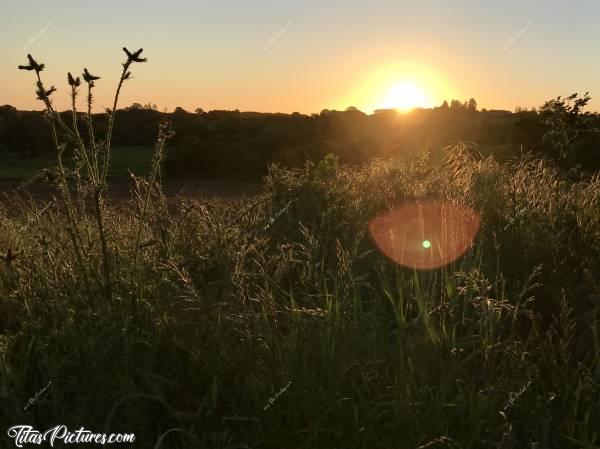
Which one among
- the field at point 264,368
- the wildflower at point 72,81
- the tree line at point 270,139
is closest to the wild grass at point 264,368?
the field at point 264,368

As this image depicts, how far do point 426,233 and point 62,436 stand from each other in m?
3.75

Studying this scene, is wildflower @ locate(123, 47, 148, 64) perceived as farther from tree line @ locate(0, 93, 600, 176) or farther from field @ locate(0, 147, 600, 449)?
tree line @ locate(0, 93, 600, 176)

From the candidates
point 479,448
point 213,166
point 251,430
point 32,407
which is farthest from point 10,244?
point 213,166

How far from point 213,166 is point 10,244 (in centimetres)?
1839

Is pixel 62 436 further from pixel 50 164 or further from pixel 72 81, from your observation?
pixel 50 164

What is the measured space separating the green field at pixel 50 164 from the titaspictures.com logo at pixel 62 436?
18.3 m

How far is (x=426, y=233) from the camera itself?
532 centimetres

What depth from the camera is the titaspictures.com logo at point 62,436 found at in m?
2.29

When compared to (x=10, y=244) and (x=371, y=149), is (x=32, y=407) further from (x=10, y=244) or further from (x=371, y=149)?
(x=371, y=149)

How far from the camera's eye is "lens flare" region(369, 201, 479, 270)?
4305 mm

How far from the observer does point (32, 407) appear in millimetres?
2549

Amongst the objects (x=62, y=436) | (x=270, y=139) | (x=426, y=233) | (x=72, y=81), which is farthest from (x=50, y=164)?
(x=62, y=436)

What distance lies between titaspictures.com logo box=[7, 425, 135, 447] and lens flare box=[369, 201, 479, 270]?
208cm

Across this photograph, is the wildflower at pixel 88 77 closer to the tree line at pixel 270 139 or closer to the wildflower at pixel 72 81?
the wildflower at pixel 72 81
